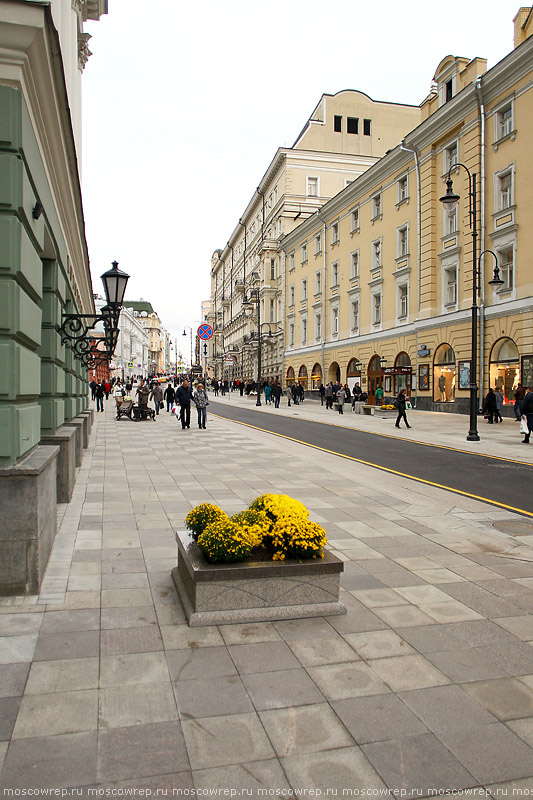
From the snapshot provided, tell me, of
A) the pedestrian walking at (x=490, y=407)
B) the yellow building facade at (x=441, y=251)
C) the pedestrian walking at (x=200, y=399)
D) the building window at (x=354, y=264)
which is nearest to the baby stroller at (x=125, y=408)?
the pedestrian walking at (x=200, y=399)

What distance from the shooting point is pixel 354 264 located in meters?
42.4

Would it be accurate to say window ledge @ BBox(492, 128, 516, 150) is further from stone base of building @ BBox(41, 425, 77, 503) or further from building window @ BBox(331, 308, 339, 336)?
stone base of building @ BBox(41, 425, 77, 503)

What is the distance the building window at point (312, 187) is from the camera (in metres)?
57.7

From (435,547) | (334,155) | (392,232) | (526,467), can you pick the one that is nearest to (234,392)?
(334,155)

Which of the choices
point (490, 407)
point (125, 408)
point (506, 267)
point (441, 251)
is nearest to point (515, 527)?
point (490, 407)

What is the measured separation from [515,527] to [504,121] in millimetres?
25052

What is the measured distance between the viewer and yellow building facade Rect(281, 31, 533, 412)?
2550 centimetres

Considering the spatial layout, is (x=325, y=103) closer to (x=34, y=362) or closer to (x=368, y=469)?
(x=368, y=469)

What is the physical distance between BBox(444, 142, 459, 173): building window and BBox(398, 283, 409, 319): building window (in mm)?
6931

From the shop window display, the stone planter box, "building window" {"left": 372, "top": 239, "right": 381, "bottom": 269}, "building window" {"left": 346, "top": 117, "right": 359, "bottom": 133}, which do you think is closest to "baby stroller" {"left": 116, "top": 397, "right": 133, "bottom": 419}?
the shop window display

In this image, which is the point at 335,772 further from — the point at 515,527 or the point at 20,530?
the point at 515,527

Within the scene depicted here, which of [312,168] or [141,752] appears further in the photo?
[312,168]

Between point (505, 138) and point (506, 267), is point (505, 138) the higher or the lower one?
the higher one

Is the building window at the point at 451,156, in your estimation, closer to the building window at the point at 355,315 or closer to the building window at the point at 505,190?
the building window at the point at 505,190
